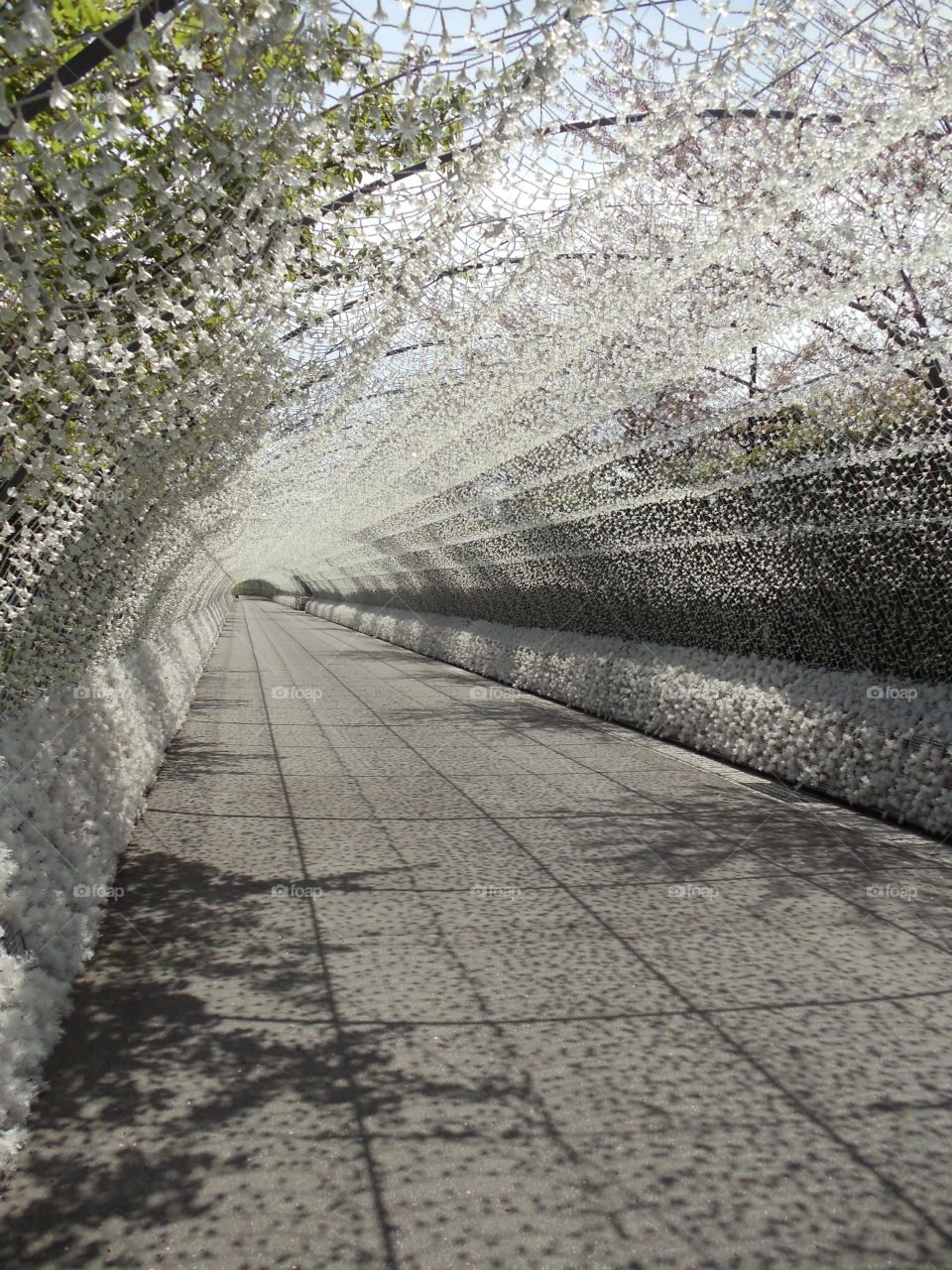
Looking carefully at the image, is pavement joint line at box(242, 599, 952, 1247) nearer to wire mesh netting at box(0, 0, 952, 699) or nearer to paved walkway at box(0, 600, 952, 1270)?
paved walkway at box(0, 600, 952, 1270)

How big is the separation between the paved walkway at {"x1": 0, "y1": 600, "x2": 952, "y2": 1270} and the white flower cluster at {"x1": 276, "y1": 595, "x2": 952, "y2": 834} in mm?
479

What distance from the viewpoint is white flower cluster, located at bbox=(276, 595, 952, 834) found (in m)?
6.30

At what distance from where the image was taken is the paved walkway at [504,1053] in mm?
2359

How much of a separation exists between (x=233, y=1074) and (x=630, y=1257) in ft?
4.39

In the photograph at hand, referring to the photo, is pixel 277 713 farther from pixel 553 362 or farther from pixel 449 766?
pixel 553 362

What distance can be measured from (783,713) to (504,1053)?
5.15m

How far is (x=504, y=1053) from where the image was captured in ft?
10.6

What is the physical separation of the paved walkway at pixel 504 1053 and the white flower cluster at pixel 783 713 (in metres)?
0.48

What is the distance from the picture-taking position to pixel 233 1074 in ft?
9.91

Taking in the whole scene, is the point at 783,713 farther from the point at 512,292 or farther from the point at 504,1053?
the point at 504,1053

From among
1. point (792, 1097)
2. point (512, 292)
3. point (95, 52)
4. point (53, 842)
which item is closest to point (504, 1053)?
point (792, 1097)

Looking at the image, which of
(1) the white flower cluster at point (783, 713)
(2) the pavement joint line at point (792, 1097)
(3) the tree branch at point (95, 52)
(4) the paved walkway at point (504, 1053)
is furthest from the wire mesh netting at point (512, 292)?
(2) the pavement joint line at point (792, 1097)

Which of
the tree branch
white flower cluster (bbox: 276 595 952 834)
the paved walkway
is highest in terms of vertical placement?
the tree branch

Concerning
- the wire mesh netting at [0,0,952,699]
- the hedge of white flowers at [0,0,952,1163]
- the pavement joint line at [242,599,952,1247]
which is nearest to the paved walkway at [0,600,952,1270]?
the pavement joint line at [242,599,952,1247]
